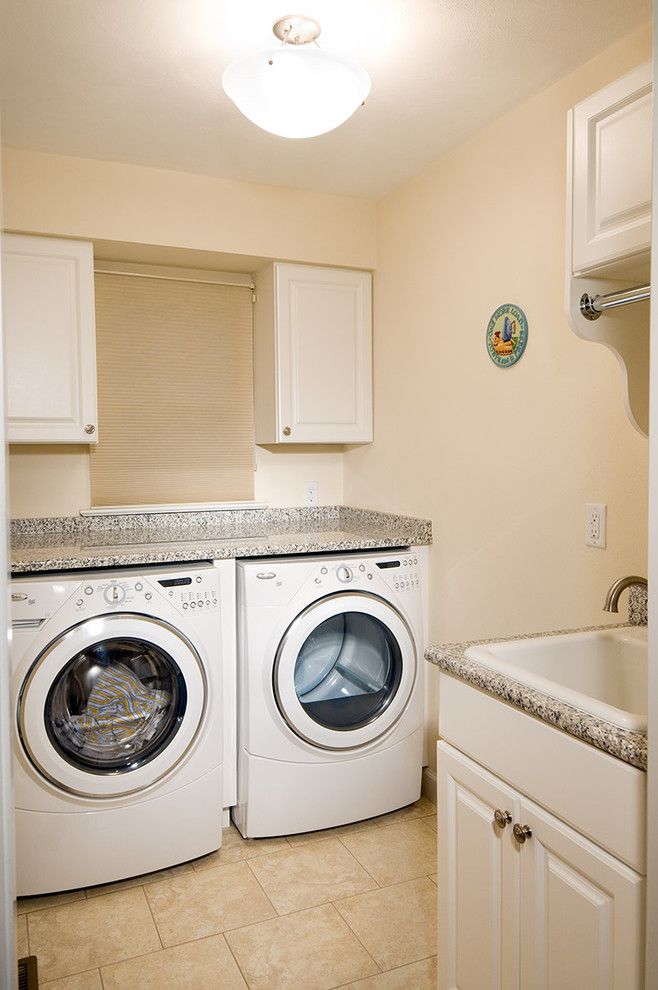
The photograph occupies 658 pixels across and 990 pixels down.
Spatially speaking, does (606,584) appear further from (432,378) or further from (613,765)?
(432,378)

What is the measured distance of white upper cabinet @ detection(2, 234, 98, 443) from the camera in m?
2.78

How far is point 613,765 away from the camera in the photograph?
47.9 inches

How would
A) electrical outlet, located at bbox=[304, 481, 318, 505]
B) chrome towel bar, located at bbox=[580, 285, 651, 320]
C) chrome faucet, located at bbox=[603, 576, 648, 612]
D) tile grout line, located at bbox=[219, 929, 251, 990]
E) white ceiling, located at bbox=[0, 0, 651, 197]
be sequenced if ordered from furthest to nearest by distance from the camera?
electrical outlet, located at bbox=[304, 481, 318, 505], tile grout line, located at bbox=[219, 929, 251, 990], white ceiling, located at bbox=[0, 0, 651, 197], chrome faucet, located at bbox=[603, 576, 648, 612], chrome towel bar, located at bbox=[580, 285, 651, 320]

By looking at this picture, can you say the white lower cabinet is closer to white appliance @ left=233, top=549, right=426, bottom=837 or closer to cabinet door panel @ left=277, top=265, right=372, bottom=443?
white appliance @ left=233, top=549, right=426, bottom=837

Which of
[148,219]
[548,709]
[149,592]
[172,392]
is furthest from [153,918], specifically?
[148,219]

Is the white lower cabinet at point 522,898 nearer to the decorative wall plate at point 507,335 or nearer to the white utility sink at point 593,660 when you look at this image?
the white utility sink at point 593,660

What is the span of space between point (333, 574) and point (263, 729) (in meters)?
0.61

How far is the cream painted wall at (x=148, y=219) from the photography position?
278cm

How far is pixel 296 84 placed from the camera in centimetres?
184

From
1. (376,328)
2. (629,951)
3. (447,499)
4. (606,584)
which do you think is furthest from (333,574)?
(629,951)

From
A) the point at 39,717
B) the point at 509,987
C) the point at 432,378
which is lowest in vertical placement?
the point at 509,987

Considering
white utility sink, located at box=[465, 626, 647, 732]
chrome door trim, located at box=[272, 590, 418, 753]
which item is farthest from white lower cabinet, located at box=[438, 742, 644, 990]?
chrome door trim, located at box=[272, 590, 418, 753]

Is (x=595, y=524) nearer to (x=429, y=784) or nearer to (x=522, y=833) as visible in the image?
(x=522, y=833)

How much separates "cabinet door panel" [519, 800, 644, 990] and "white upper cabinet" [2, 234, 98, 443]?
7.20 ft
